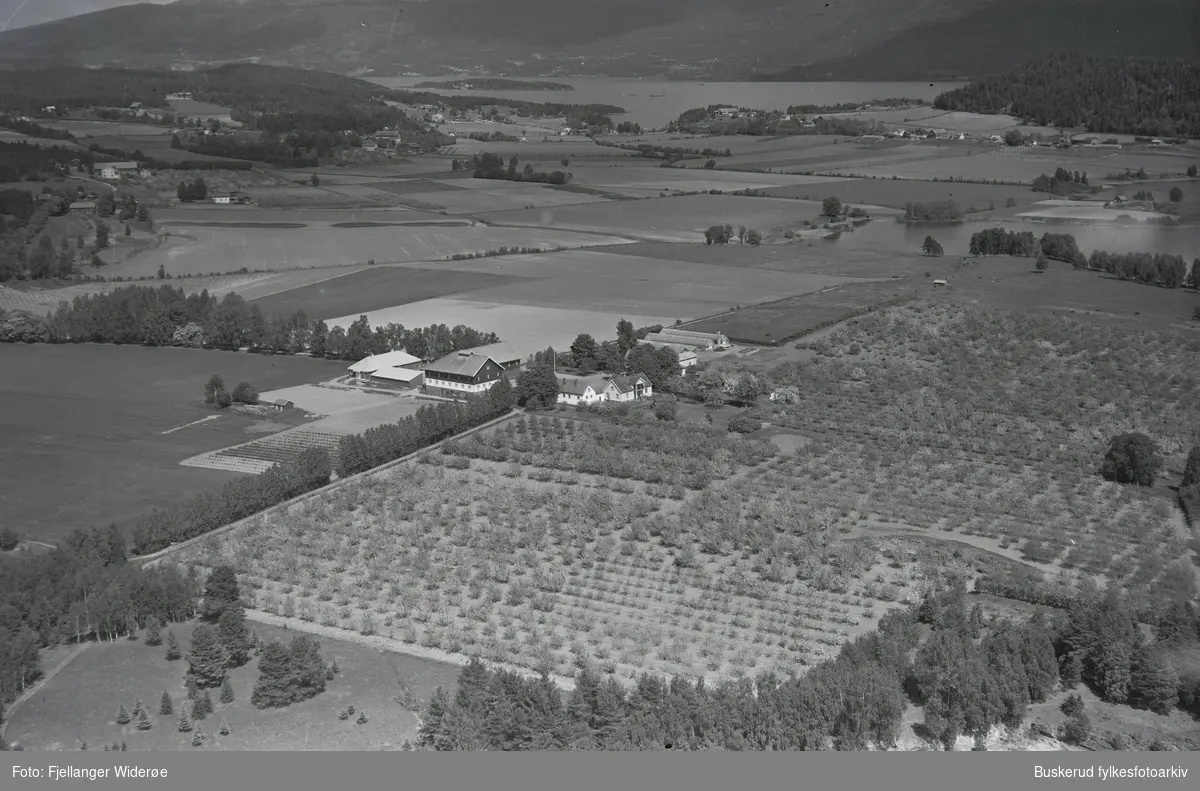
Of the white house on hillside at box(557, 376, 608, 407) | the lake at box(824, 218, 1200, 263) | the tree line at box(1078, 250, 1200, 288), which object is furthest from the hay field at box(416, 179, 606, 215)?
the white house on hillside at box(557, 376, 608, 407)

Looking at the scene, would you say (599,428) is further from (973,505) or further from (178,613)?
(178,613)

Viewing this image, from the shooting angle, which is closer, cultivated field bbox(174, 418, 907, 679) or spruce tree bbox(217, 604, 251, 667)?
spruce tree bbox(217, 604, 251, 667)

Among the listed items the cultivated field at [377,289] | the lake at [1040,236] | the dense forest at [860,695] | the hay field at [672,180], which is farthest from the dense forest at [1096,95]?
the dense forest at [860,695]

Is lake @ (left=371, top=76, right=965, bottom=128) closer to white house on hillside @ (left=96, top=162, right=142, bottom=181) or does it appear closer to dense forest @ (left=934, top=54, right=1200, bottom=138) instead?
dense forest @ (left=934, top=54, right=1200, bottom=138)

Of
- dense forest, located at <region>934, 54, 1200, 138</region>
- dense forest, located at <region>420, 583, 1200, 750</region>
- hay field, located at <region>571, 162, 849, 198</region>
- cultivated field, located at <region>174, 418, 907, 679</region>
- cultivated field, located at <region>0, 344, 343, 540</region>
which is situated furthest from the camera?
hay field, located at <region>571, 162, 849, 198</region>

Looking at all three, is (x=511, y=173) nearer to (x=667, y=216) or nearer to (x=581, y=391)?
(x=667, y=216)

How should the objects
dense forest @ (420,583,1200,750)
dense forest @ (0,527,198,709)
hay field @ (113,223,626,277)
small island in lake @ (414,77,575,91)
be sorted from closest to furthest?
dense forest @ (420,583,1200,750) < dense forest @ (0,527,198,709) < hay field @ (113,223,626,277) < small island in lake @ (414,77,575,91)

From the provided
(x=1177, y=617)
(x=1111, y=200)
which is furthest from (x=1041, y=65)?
(x=1177, y=617)

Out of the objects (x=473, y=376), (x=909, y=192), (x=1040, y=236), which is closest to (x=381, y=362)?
(x=473, y=376)
